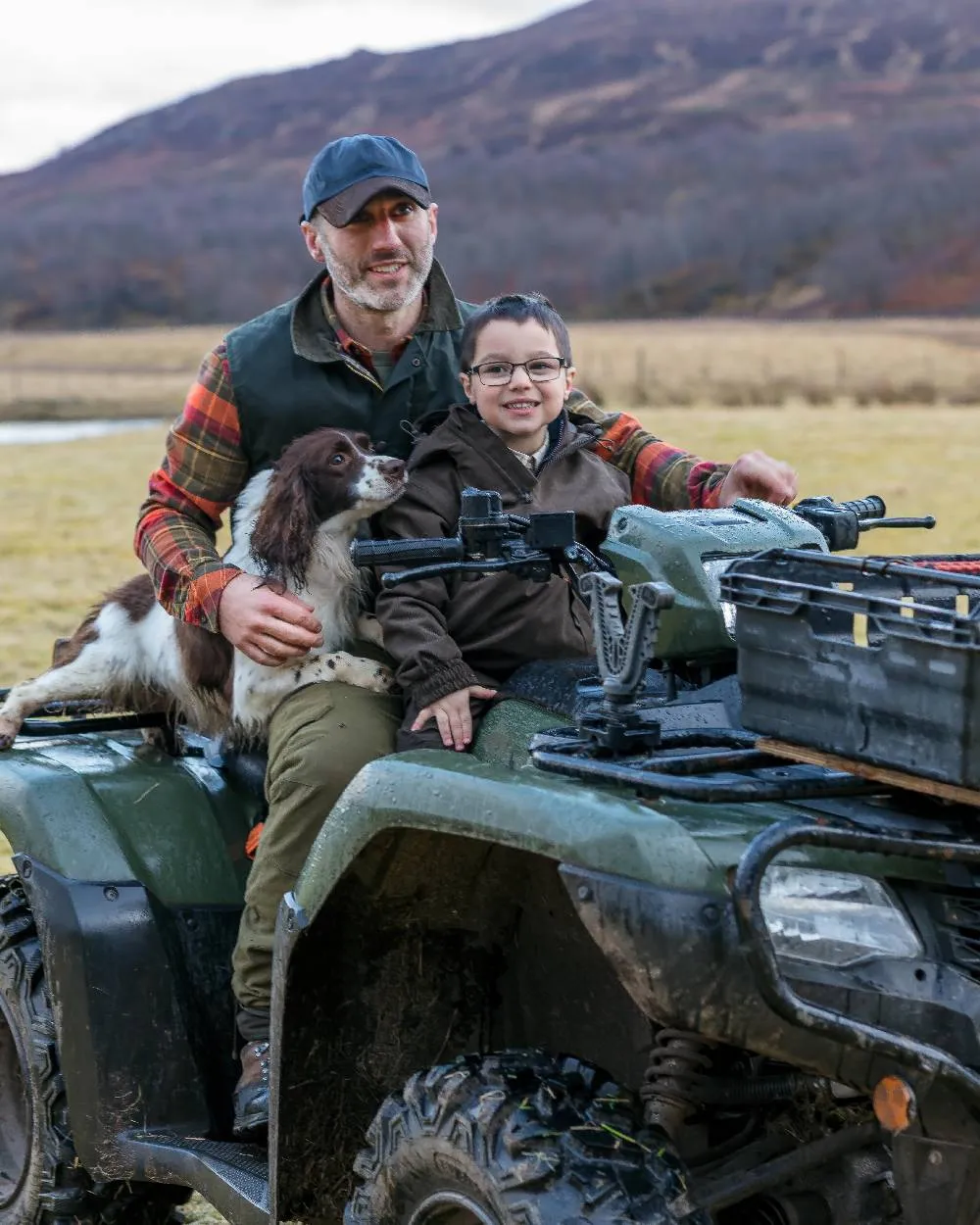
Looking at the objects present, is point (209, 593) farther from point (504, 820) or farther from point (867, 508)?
point (504, 820)

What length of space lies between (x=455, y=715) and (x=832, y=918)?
111cm

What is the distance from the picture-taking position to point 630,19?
559 feet

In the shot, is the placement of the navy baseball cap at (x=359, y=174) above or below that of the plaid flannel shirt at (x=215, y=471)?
above

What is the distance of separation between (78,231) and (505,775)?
116012 millimetres

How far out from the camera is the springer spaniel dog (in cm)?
418

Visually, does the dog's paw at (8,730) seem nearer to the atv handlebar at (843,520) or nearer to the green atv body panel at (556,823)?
the green atv body panel at (556,823)

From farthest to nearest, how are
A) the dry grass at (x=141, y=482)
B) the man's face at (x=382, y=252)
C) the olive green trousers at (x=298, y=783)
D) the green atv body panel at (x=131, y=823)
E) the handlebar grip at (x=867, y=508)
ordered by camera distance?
A: the dry grass at (x=141, y=482) < the man's face at (x=382, y=252) < the green atv body panel at (x=131, y=823) < the handlebar grip at (x=867, y=508) < the olive green trousers at (x=298, y=783)

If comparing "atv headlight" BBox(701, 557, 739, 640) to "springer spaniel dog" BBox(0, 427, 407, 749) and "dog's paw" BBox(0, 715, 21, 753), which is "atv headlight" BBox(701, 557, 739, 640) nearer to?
"springer spaniel dog" BBox(0, 427, 407, 749)

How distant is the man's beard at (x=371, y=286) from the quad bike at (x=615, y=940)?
0.92m

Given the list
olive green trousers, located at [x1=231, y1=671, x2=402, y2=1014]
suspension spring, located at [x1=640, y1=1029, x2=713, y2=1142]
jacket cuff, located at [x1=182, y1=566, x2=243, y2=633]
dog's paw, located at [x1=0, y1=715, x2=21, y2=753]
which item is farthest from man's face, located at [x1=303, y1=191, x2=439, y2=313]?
suspension spring, located at [x1=640, y1=1029, x2=713, y2=1142]

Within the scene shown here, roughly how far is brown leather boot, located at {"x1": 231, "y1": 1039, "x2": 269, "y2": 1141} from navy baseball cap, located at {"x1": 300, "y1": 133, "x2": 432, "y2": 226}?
1785mm

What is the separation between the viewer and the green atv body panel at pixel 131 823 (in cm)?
412

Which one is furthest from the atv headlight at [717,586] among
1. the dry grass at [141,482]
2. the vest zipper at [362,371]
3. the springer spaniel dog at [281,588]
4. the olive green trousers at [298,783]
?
the dry grass at [141,482]

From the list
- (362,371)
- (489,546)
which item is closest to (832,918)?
(489,546)
